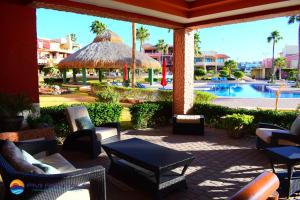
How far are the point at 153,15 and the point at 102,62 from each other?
9.49 metres

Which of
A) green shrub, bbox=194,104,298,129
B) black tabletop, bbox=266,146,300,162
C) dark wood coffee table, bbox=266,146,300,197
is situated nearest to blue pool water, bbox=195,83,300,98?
green shrub, bbox=194,104,298,129

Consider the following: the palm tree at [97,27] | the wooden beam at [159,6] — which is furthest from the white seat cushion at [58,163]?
the palm tree at [97,27]

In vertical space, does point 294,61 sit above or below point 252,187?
above

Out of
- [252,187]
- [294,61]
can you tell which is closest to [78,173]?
[252,187]

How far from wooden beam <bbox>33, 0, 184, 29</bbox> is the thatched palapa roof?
29.2 feet

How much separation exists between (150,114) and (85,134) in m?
3.42

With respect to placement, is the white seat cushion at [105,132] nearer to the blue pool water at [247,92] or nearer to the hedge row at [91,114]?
the hedge row at [91,114]

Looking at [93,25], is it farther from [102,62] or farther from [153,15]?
[153,15]

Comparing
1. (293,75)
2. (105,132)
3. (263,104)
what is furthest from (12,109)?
(293,75)

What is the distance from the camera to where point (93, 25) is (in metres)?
40.1

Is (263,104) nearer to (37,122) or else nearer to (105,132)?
(105,132)

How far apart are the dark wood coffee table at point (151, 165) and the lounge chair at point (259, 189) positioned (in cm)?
170

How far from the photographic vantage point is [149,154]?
393 centimetres

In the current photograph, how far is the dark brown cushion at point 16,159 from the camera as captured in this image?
2576mm
